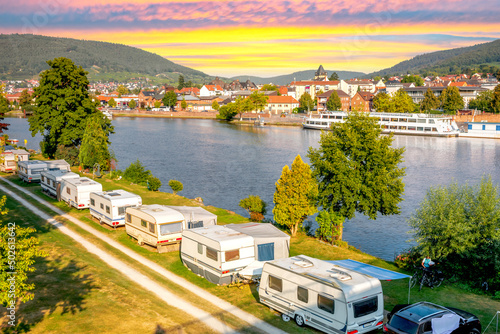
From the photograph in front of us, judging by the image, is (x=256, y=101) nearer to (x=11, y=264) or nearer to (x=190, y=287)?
(x=190, y=287)

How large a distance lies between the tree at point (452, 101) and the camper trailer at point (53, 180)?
4800 inches

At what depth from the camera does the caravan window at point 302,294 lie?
14.0m

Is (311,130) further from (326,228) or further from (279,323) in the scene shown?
(279,323)

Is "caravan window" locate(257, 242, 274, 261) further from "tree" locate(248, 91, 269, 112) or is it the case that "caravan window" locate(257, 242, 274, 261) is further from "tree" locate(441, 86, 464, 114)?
"tree" locate(441, 86, 464, 114)

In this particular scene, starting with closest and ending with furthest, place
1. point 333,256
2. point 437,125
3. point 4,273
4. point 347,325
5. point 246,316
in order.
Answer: point 4,273 → point 347,325 → point 246,316 → point 333,256 → point 437,125

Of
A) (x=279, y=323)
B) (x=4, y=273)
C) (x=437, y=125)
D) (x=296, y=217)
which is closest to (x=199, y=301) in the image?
(x=279, y=323)

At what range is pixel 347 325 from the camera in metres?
12.8

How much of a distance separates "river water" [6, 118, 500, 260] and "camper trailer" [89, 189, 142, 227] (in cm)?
1481

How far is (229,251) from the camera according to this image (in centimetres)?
1736

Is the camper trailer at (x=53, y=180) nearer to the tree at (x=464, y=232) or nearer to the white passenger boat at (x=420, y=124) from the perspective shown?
the tree at (x=464, y=232)

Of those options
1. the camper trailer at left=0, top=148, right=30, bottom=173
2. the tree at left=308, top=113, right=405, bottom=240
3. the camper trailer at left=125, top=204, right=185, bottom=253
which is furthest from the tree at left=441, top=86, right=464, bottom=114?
the camper trailer at left=125, top=204, right=185, bottom=253

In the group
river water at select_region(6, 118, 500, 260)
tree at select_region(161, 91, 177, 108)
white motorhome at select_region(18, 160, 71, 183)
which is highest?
tree at select_region(161, 91, 177, 108)

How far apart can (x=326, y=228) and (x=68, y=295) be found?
656 inches

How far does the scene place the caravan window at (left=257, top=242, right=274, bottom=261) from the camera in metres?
18.2
